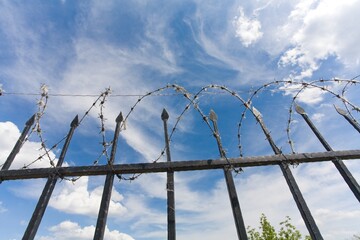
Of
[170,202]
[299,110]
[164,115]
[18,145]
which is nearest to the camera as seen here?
[170,202]

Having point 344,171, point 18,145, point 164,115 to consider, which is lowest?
point 344,171

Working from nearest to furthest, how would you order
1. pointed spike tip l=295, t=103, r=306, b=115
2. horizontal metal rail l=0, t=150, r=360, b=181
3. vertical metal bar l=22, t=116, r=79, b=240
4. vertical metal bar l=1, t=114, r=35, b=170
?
vertical metal bar l=22, t=116, r=79, b=240, horizontal metal rail l=0, t=150, r=360, b=181, vertical metal bar l=1, t=114, r=35, b=170, pointed spike tip l=295, t=103, r=306, b=115

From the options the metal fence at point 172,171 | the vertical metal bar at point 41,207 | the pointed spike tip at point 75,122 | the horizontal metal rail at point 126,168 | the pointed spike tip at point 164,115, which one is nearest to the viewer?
the vertical metal bar at point 41,207

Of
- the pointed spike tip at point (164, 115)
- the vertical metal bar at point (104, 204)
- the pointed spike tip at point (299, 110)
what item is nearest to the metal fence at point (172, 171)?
the vertical metal bar at point (104, 204)

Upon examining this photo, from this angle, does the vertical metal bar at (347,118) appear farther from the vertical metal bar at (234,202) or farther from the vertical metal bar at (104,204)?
the vertical metal bar at (104,204)

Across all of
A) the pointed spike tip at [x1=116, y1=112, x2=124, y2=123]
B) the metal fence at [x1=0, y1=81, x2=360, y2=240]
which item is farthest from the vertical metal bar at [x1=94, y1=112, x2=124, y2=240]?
the pointed spike tip at [x1=116, y1=112, x2=124, y2=123]

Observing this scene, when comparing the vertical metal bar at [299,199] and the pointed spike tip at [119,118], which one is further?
the pointed spike tip at [119,118]

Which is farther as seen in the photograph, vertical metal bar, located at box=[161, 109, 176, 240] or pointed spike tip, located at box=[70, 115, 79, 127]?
pointed spike tip, located at box=[70, 115, 79, 127]

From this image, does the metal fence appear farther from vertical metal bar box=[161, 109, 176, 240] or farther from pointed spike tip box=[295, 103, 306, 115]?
pointed spike tip box=[295, 103, 306, 115]

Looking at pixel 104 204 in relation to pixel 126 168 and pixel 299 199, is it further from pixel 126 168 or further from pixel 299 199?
pixel 299 199

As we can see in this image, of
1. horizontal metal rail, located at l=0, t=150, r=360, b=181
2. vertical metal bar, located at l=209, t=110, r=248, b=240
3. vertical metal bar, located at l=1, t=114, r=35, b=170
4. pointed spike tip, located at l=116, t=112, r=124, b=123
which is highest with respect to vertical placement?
pointed spike tip, located at l=116, t=112, r=124, b=123

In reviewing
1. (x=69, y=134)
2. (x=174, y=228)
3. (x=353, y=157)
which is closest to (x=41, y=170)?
(x=69, y=134)

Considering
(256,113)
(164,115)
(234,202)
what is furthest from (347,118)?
(164,115)

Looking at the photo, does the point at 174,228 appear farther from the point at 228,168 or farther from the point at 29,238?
the point at 29,238
